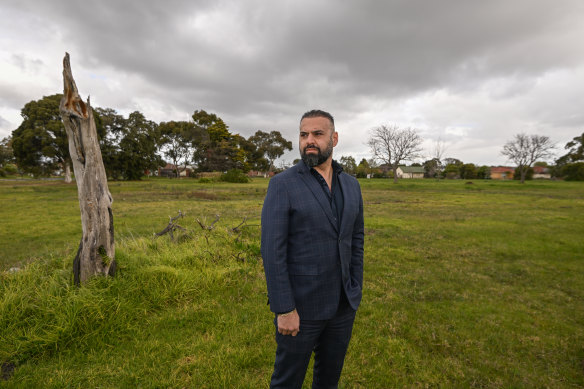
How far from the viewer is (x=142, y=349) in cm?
296

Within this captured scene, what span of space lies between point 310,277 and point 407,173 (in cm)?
9990

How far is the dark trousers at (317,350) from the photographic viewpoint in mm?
1728

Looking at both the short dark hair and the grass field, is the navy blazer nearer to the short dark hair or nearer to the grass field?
the short dark hair

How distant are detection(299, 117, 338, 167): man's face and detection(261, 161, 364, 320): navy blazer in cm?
9

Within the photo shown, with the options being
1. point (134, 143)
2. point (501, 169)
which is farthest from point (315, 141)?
point (501, 169)

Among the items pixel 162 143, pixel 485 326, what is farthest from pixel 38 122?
pixel 485 326

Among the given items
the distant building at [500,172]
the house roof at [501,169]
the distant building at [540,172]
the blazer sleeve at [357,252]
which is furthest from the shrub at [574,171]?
the blazer sleeve at [357,252]

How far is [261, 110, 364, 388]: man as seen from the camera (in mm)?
1641

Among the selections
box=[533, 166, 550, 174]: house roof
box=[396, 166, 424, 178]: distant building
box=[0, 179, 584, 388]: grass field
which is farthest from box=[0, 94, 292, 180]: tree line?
box=[533, 166, 550, 174]: house roof

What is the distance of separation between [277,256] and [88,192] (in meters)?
3.40

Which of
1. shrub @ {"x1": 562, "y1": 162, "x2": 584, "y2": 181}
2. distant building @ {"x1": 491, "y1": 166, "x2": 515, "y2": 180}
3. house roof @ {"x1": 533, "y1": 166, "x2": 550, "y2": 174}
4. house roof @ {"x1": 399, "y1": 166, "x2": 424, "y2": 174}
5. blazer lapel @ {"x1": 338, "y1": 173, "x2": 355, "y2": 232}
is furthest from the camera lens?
house roof @ {"x1": 399, "y1": 166, "x2": 424, "y2": 174}

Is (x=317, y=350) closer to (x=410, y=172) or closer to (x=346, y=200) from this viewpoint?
(x=346, y=200)

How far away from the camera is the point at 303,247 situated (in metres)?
1.75

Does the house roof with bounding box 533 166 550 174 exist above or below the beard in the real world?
above
